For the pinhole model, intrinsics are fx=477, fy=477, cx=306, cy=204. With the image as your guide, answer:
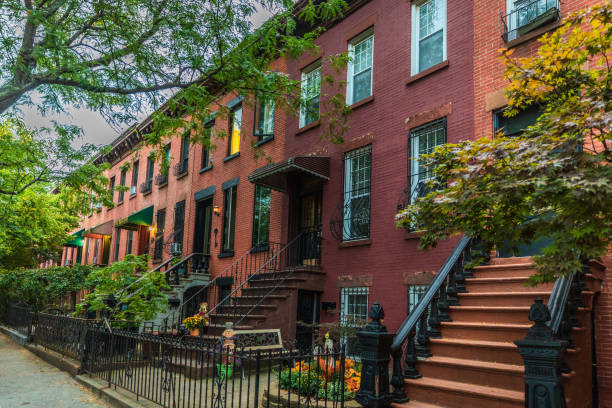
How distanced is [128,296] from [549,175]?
9.58 meters

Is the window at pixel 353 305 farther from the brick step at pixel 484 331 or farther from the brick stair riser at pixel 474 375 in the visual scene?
the brick stair riser at pixel 474 375

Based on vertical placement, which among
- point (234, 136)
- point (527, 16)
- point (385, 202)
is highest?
point (234, 136)

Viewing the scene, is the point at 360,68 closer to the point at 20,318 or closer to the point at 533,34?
the point at 533,34

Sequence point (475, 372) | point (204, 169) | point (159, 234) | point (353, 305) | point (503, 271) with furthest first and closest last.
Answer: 1. point (159, 234)
2. point (204, 169)
3. point (353, 305)
4. point (503, 271)
5. point (475, 372)

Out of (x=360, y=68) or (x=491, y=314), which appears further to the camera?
(x=360, y=68)

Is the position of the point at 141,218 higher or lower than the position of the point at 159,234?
higher

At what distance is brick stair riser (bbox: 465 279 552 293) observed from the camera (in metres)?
6.43

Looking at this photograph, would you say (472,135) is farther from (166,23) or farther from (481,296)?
(166,23)

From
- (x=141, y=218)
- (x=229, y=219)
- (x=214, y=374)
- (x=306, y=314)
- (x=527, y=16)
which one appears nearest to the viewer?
(x=214, y=374)

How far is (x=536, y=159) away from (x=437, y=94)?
18.8ft

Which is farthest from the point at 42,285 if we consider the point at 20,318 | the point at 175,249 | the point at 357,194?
the point at 357,194

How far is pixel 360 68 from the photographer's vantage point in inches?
456

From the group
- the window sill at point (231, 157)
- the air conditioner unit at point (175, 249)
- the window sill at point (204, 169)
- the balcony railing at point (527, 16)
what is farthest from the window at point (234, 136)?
the balcony railing at point (527, 16)

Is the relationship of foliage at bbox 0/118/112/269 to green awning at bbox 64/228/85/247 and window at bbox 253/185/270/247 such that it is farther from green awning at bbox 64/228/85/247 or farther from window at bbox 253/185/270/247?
window at bbox 253/185/270/247
